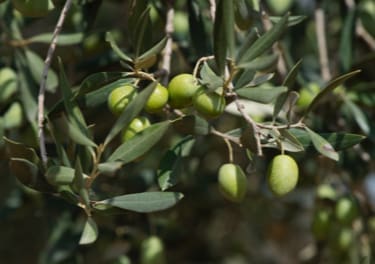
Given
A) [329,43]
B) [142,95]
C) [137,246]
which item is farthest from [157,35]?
[142,95]

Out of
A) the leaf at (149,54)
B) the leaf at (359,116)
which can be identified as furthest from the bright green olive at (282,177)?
the leaf at (359,116)

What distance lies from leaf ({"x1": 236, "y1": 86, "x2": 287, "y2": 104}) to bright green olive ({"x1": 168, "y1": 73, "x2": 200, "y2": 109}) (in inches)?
2.3

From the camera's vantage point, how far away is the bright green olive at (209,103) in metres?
1.02

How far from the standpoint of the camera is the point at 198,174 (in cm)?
196

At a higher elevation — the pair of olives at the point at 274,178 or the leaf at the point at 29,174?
the leaf at the point at 29,174

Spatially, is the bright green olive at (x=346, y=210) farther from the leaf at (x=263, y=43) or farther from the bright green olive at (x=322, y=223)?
the leaf at (x=263, y=43)

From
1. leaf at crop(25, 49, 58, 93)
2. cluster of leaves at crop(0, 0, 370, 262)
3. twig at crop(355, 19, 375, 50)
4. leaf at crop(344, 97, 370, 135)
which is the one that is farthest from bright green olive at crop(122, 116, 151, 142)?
twig at crop(355, 19, 375, 50)

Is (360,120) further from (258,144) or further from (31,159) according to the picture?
(31,159)

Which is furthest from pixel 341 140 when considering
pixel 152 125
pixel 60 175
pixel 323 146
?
pixel 60 175

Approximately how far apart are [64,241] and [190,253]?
525 millimetres

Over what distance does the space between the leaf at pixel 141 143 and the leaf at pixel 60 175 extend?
6cm

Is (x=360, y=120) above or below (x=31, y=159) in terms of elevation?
below

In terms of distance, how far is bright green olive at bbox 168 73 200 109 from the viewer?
1.06 meters

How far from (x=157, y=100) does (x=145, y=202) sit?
0.43 feet
